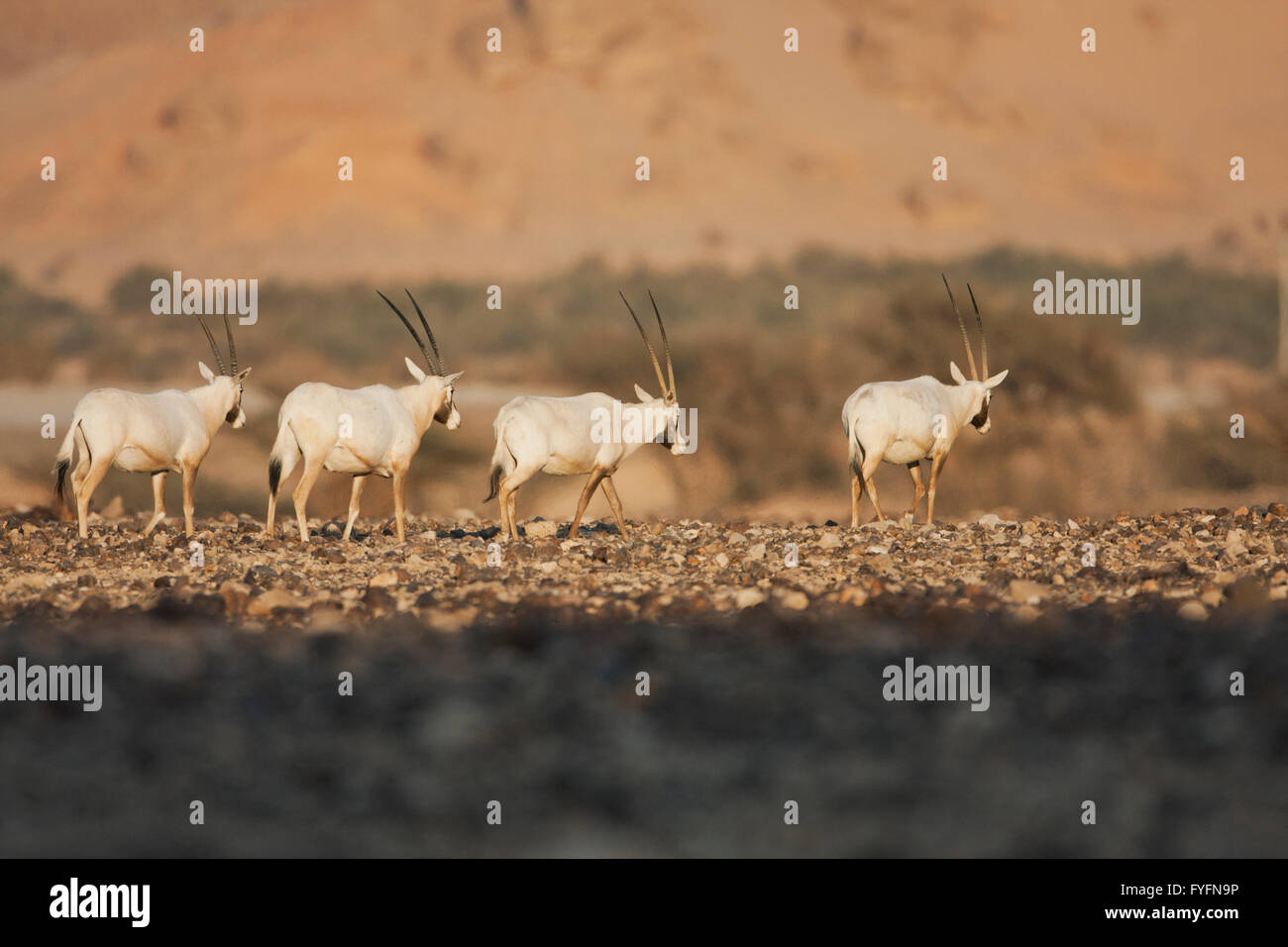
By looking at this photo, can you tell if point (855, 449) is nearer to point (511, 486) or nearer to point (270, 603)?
point (511, 486)

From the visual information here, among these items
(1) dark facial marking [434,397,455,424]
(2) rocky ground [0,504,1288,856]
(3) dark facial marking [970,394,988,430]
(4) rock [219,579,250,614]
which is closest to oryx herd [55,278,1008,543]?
(1) dark facial marking [434,397,455,424]

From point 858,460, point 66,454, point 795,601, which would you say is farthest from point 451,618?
point 858,460

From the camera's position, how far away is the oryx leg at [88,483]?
13.1m

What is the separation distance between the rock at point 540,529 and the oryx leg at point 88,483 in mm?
3793

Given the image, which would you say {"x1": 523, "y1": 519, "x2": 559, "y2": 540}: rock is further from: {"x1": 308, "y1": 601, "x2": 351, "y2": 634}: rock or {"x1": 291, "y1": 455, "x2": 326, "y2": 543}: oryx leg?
{"x1": 308, "y1": 601, "x2": 351, "y2": 634}: rock

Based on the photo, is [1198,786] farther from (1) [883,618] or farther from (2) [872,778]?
(1) [883,618]

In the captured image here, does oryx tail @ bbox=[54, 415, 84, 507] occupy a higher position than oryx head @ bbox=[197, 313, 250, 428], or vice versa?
oryx head @ bbox=[197, 313, 250, 428]

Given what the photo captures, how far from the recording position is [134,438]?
43.8 ft

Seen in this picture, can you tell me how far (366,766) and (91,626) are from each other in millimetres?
3480

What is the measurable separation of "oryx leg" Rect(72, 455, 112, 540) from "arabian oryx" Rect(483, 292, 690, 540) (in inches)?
134

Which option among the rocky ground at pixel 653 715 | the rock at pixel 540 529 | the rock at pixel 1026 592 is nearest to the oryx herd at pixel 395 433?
the rock at pixel 540 529

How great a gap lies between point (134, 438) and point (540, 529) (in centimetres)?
381

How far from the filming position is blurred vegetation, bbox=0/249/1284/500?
1097 inches

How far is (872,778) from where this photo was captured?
549 cm
